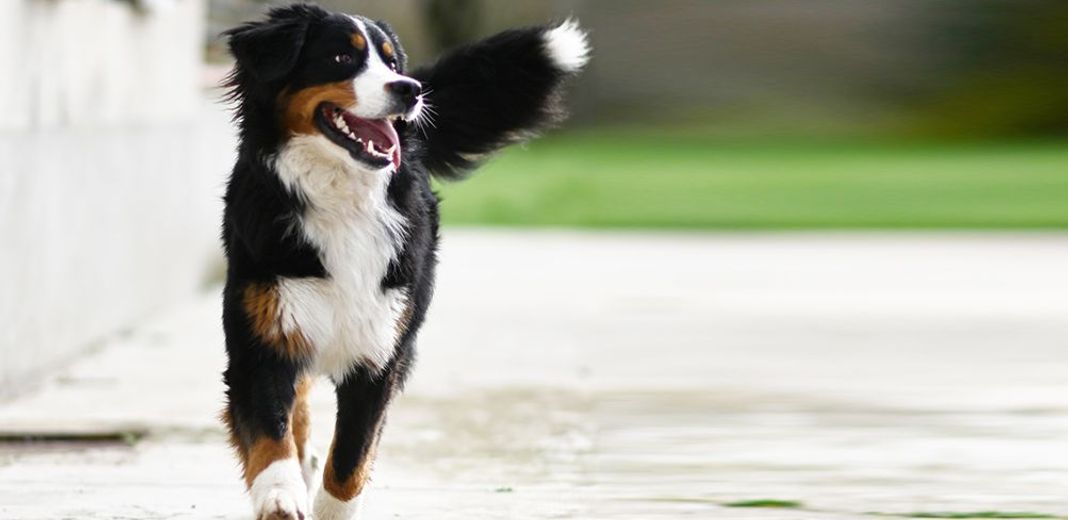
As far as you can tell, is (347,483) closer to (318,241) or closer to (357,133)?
(318,241)

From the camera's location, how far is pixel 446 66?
6480 mm

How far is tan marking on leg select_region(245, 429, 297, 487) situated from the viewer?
513 cm

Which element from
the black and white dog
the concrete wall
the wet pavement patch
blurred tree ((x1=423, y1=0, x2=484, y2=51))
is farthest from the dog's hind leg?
blurred tree ((x1=423, y1=0, x2=484, y2=51))

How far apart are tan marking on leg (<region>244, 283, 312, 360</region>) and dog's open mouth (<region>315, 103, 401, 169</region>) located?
40 centimetres

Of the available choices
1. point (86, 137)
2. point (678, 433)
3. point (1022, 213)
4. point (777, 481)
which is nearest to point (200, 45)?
point (86, 137)

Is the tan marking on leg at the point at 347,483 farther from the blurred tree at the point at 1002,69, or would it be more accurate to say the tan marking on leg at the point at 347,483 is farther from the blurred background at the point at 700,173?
the blurred tree at the point at 1002,69

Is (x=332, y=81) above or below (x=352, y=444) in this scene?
above

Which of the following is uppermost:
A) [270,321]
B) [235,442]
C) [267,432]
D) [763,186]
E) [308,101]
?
[763,186]

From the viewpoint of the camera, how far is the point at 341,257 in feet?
17.7

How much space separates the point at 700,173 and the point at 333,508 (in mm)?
20529

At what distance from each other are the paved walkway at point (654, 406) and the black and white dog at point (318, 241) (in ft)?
1.58

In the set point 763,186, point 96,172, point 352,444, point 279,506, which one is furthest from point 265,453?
point 763,186

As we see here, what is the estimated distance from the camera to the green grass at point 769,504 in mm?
5855

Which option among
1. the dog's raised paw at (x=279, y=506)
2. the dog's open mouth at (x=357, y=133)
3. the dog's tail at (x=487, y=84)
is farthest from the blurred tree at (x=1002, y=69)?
the dog's raised paw at (x=279, y=506)
